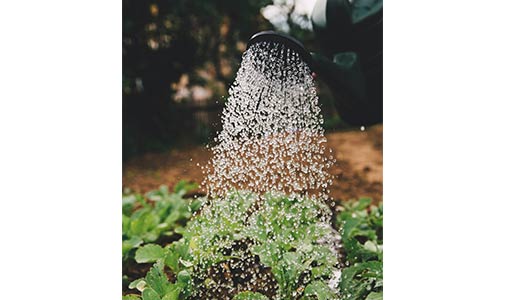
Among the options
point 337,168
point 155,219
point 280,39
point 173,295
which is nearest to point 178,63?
point 337,168

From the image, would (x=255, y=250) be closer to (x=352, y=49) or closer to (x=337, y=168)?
(x=352, y=49)

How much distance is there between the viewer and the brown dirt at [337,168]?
3.41 metres

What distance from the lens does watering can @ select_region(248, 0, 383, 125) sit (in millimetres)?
1774

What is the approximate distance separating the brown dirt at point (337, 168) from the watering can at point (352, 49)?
4.11ft

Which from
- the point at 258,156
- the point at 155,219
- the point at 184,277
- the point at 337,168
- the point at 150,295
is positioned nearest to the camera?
the point at 150,295

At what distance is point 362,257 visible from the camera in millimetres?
1783

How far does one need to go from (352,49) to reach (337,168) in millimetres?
2238

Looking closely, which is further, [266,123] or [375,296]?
[266,123]

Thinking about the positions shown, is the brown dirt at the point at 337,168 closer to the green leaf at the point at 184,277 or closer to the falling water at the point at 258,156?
the falling water at the point at 258,156
